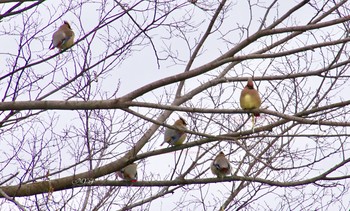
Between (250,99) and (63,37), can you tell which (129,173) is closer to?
(63,37)

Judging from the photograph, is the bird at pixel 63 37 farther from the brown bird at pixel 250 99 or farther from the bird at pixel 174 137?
the brown bird at pixel 250 99

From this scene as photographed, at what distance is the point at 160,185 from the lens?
7.55 m

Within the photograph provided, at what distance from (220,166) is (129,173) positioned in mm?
1087

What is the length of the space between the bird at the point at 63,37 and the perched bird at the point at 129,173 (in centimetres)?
160

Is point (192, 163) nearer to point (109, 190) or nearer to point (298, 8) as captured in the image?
point (109, 190)

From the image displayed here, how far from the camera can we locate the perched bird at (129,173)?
8055 mm

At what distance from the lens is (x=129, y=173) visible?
8.11 m

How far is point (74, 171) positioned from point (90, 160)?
1.02 feet

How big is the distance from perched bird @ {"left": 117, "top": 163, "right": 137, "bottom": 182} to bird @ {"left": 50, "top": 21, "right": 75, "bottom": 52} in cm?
160

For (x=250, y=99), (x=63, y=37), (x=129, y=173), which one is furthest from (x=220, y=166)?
(x=63, y=37)

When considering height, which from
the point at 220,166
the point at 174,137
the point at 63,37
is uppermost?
the point at 63,37

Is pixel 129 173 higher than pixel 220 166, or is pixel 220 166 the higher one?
pixel 129 173

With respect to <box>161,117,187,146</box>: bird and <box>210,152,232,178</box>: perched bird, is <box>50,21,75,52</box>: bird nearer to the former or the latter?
<box>161,117,187,146</box>: bird

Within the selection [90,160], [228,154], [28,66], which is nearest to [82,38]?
[28,66]
